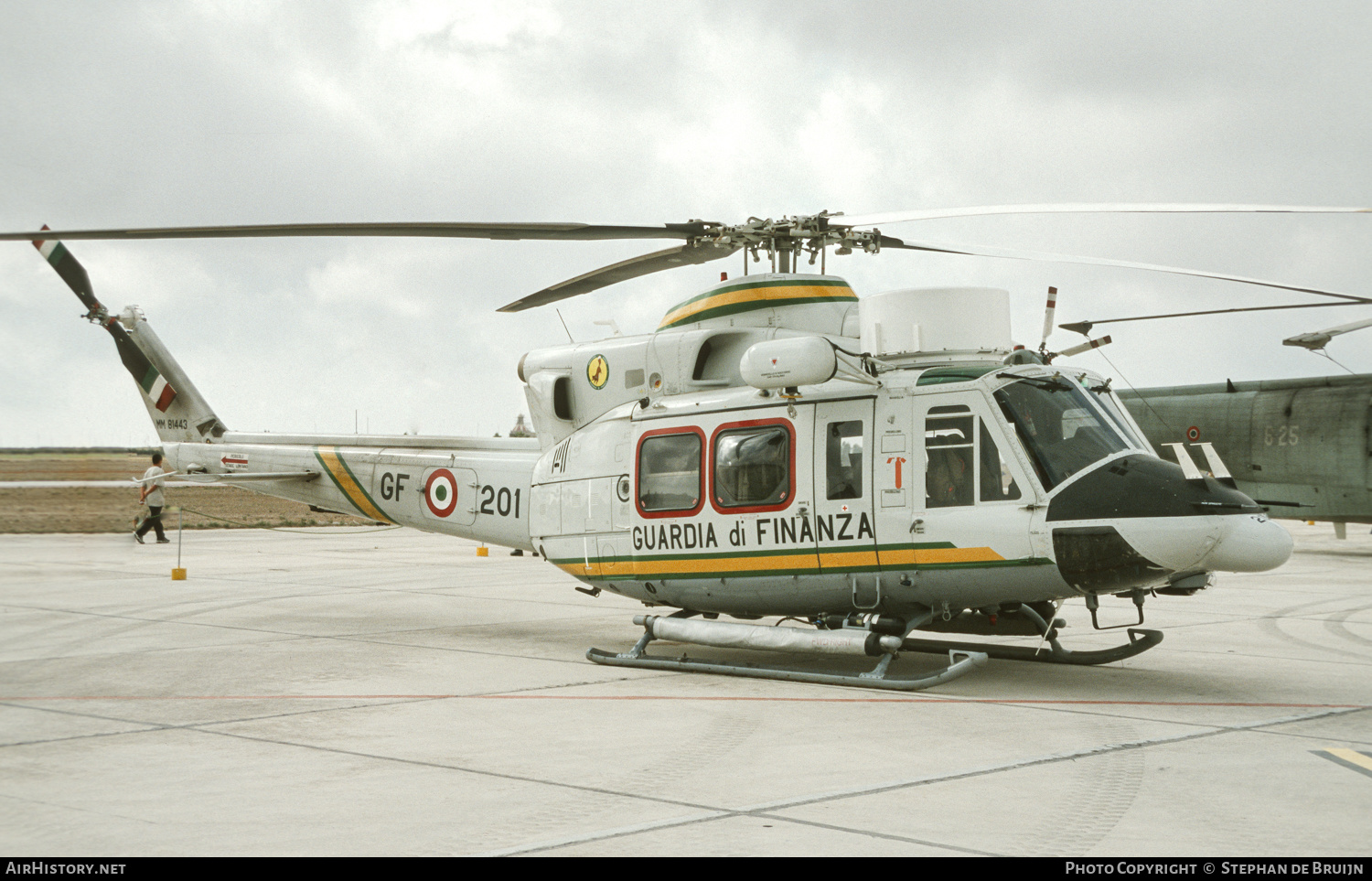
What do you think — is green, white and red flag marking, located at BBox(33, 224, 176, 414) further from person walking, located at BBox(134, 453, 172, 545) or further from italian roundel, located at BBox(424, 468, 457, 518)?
person walking, located at BBox(134, 453, 172, 545)

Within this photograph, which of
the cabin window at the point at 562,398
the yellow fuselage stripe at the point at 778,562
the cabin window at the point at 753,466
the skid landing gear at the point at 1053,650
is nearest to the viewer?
the yellow fuselage stripe at the point at 778,562

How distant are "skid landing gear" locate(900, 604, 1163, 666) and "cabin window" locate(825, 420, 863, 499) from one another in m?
1.36

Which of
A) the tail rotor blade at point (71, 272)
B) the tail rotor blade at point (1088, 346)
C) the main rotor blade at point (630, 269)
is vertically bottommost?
the tail rotor blade at point (1088, 346)

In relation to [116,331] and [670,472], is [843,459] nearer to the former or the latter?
[670,472]

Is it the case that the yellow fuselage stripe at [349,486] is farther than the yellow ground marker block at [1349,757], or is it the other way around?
the yellow fuselage stripe at [349,486]

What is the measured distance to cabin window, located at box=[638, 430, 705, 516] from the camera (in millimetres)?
9984

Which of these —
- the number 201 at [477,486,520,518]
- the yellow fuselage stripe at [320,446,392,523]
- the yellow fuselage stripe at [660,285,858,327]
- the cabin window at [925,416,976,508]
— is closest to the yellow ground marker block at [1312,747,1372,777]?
the cabin window at [925,416,976,508]

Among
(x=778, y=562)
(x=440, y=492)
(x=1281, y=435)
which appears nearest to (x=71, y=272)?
(x=440, y=492)

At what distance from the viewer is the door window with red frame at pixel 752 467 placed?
31.2ft

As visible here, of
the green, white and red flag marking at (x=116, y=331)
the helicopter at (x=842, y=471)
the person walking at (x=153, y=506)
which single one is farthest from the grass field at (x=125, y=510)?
the helicopter at (x=842, y=471)

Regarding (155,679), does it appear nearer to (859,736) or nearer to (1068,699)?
(859,736)

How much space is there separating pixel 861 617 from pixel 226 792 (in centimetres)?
530

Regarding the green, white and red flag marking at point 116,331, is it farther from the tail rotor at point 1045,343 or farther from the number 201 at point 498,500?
the tail rotor at point 1045,343

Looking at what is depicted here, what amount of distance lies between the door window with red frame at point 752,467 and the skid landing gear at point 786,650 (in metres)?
1.07
